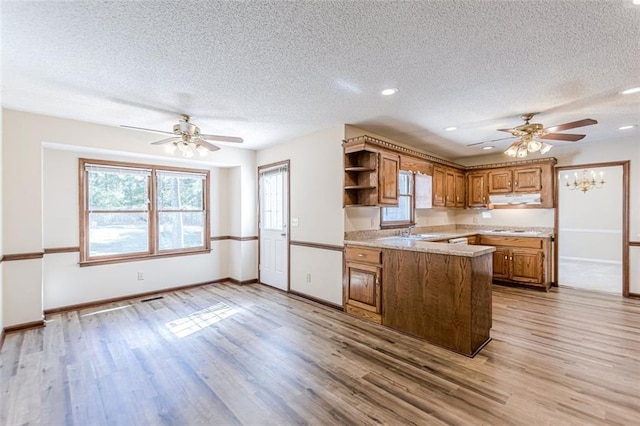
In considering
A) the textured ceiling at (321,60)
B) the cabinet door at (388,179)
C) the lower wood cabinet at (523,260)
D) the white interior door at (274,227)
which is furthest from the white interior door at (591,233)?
the white interior door at (274,227)

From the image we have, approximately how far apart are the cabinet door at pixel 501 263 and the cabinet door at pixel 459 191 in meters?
1.20

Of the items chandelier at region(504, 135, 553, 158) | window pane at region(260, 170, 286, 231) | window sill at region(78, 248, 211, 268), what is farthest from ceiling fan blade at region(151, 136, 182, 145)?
chandelier at region(504, 135, 553, 158)

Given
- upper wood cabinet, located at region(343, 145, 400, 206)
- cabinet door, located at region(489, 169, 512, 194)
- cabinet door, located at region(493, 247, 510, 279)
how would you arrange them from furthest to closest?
cabinet door, located at region(489, 169, 512, 194)
cabinet door, located at region(493, 247, 510, 279)
upper wood cabinet, located at region(343, 145, 400, 206)

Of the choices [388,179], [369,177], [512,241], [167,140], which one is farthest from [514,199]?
[167,140]

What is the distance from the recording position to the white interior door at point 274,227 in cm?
508

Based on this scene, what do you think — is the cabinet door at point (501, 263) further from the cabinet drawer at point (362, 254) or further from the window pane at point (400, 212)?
the cabinet drawer at point (362, 254)

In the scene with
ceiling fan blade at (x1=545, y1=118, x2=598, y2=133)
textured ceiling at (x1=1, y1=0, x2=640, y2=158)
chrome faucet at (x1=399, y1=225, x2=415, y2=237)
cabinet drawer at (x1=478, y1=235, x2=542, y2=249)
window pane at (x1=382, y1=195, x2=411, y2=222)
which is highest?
textured ceiling at (x1=1, y1=0, x2=640, y2=158)

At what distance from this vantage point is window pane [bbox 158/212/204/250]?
5066mm

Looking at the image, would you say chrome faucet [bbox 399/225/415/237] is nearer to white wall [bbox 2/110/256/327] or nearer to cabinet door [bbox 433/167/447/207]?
cabinet door [bbox 433/167/447/207]

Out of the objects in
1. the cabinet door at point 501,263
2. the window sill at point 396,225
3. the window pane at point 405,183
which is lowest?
the cabinet door at point 501,263

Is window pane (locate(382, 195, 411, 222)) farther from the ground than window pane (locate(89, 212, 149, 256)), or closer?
farther from the ground

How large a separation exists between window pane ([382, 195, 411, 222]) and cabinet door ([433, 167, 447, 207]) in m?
0.76

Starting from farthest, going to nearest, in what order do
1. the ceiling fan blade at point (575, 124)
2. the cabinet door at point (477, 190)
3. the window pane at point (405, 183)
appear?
1. the cabinet door at point (477, 190)
2. the window pane at point (405, 183)
3. the ceiling fan blade at point (575, 124)

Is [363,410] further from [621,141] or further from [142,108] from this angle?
[621,141]
